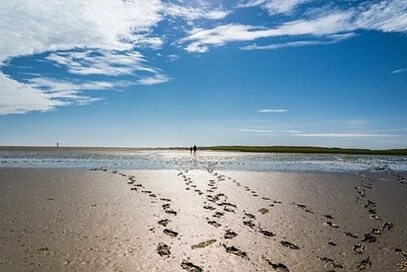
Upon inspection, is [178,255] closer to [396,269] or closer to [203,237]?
[203,237]

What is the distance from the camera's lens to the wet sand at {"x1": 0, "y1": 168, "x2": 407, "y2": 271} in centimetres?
840

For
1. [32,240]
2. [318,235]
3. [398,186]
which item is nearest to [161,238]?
[32,240]

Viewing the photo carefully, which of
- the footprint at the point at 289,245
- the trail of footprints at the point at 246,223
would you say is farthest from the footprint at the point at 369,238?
the footprint at the point at 289,245

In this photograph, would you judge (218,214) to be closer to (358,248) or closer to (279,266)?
(358,248)

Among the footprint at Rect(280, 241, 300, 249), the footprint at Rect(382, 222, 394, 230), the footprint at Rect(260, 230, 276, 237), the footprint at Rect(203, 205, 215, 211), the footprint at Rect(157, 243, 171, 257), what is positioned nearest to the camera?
the footprint at Rect(157, 243, 171, 257)

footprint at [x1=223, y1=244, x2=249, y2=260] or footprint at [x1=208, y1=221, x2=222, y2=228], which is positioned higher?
footprint at [x1=208, y1=221, x2=222, y2=228]

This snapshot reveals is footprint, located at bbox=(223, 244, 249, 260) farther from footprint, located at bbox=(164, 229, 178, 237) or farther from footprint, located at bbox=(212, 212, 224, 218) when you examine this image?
footprint, located at bbox=(212, 212, 224, 218)

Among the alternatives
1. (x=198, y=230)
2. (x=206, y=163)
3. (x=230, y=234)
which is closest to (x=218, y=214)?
(x=198, y=230)

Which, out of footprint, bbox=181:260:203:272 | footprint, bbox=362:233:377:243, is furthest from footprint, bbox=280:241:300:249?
footprint, bbox=181:260:203:272

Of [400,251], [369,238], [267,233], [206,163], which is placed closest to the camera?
[400,251]

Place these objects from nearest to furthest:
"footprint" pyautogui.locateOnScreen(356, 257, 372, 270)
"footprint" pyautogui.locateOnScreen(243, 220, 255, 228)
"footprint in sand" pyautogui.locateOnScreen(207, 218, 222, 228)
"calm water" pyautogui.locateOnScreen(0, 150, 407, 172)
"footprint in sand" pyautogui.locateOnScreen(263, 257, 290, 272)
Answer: "footprint in sand" pyautogui.locateOnScreen(263, 257, 290, 272), "footprint" pyautogui.locateOnScreen(356, 257, 372, 270), "footprint in sand" pyautogui.locateOnScreen(207, 218, 222, 228), "footprint" pyautogui.locateOnScreen(243, 220, 255, 228), "calm water" pyautogui.locateOnScreen(0, 150, 407, 172)

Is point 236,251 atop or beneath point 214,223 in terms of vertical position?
beneath

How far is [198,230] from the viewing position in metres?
10.9

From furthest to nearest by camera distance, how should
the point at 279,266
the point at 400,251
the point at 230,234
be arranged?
the point at 230,234 → the point at 400,251 → the point at 279,266
